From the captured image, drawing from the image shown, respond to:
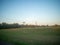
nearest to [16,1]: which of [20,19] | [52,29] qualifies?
[20,19]

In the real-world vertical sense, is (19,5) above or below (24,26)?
above

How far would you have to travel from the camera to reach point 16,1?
2.48 metres

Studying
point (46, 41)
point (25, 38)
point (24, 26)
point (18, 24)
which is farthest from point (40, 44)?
point (18, 24)

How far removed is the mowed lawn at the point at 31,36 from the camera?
2.24m

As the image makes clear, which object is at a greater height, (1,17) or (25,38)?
(1,17)

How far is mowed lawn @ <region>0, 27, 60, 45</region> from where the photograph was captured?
224cm

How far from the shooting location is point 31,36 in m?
2.30

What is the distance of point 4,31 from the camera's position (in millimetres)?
2438

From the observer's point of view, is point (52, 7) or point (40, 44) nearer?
point (40, 44)

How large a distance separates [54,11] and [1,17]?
1569 mm

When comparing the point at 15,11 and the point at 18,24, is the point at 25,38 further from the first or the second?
the point at 15,11

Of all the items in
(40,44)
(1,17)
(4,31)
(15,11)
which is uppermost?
(15,11)

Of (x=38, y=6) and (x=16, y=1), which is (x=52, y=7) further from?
(x=16, y=1)

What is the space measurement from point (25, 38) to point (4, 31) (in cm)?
66
